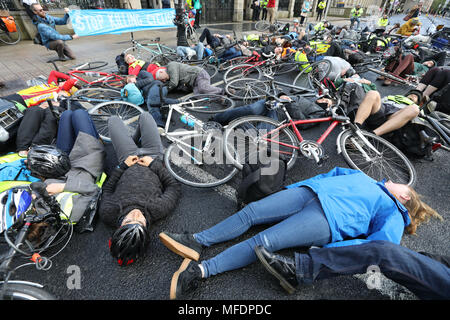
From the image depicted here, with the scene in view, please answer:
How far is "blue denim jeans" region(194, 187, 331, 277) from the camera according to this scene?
1.87 metres

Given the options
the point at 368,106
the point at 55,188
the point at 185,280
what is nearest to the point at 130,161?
the point at 55,188

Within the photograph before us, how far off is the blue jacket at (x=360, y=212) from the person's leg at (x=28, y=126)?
13.7 ft

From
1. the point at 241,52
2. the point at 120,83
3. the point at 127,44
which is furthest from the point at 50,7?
the point at 241,52

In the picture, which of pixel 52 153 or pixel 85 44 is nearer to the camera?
pixel 52 153

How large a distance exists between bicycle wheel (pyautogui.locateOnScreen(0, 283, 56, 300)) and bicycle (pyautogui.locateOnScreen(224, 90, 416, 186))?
7.90 feet

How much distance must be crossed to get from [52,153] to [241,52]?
674 cm

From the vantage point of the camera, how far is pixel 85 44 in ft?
29.8

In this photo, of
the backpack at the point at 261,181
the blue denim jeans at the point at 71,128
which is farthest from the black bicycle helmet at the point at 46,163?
the backpack at the point at 261,181

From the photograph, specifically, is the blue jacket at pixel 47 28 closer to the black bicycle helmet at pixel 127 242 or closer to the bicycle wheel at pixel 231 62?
the bicycle wheel at pixel 231 62

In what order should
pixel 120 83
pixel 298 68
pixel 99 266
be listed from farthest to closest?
pixel 298 68, pixel 120 83, pixel 99 266

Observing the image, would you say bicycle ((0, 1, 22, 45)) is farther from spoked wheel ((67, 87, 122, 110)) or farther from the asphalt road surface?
the asphalt road surface

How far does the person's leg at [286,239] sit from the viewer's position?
1858 mm

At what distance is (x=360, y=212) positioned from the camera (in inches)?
73.5
